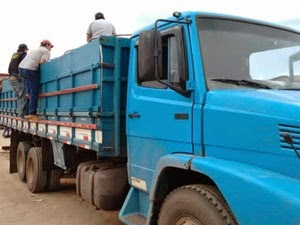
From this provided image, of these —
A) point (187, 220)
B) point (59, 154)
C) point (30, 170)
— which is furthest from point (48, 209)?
point (187, 220)

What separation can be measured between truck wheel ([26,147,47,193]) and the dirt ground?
0.46 ft

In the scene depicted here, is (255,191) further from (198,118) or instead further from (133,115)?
(133,115)

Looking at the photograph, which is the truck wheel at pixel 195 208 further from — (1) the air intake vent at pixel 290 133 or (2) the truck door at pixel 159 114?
(1) the air intake vent at pixel 290 133

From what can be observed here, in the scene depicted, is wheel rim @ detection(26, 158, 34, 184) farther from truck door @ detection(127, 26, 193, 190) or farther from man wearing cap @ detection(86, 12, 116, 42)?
truck door @ detection(127, 26, 193, 190)

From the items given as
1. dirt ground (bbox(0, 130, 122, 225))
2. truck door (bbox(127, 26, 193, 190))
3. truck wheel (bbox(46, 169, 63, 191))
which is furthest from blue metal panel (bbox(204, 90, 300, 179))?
truck wheel (bbox(46, 169, 63, 191))

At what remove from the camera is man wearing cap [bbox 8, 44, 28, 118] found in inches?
319

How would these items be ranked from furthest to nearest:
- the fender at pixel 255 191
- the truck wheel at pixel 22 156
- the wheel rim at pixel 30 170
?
the truck wheel at pixel 22 156
the wheel rim at pixel 30 170
the fender at pixel 255 191

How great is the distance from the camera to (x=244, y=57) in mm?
3588

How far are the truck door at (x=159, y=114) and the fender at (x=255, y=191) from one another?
1.79 feet

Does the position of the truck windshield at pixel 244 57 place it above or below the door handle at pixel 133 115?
above

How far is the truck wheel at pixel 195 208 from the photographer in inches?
116

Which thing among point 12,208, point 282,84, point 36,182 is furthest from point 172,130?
point 36,182

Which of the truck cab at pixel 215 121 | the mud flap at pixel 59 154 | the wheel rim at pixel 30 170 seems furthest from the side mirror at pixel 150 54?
the wheel rim at pixel 30 170

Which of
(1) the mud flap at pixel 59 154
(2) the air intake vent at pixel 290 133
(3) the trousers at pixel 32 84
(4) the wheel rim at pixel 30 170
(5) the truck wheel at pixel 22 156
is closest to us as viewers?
(2) the air intake vent at pixel 290 133
